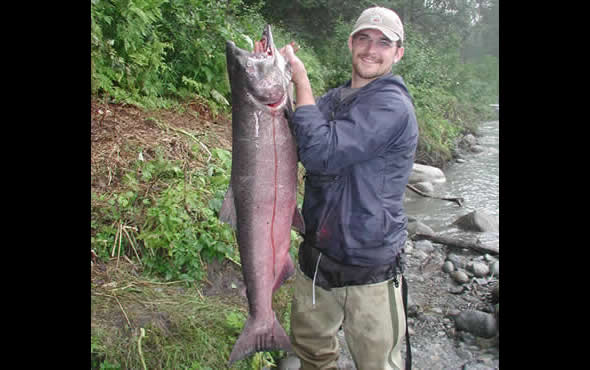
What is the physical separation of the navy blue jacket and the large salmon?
14cm

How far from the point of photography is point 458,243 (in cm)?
719

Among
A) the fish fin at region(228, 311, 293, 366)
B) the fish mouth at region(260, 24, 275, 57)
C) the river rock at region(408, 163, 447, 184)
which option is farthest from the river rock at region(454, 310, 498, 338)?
the river rock at region(408, 163, 447, 184)

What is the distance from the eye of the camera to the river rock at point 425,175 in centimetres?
1097

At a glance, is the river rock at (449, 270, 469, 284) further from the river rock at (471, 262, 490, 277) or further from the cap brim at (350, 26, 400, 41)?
the cap brim at (350, 26, 400, 41)

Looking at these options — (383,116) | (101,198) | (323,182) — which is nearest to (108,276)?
(101,198)

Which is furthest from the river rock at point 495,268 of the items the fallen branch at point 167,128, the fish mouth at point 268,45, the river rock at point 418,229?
the fish mouth at point 268,45

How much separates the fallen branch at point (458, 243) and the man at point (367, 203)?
182 inches

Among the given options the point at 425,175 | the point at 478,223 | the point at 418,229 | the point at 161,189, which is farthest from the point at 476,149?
the point at 161,189

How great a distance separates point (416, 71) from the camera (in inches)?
675

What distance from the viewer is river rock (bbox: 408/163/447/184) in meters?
11.0

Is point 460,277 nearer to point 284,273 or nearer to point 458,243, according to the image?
point 458,243
